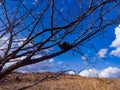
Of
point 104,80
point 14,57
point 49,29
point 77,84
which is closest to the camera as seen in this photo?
point 49,29

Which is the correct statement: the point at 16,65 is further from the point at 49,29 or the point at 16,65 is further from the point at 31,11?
the point at 31,11

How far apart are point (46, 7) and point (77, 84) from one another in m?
14.5

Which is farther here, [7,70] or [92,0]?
[92,0]

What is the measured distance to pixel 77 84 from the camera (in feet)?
57.3

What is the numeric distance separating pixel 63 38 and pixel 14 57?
0.41 m

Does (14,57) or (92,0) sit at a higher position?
(92,0)

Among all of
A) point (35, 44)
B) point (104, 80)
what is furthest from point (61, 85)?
point (35, 44)

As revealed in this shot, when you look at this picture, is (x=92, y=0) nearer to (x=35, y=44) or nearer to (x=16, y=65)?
(x=35, y=44)

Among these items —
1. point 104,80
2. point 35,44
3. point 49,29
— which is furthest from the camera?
point 104,80

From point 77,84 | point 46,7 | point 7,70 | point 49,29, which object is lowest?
point 7,70

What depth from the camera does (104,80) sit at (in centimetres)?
607

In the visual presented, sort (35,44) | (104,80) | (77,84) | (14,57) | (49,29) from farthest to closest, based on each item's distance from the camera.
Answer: (77,84), (104,80), (35,44), (14,57), (49,29)

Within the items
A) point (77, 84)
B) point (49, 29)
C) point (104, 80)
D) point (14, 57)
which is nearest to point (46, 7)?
point (49, 29)

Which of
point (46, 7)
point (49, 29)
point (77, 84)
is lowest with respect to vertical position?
point (49, 29)
